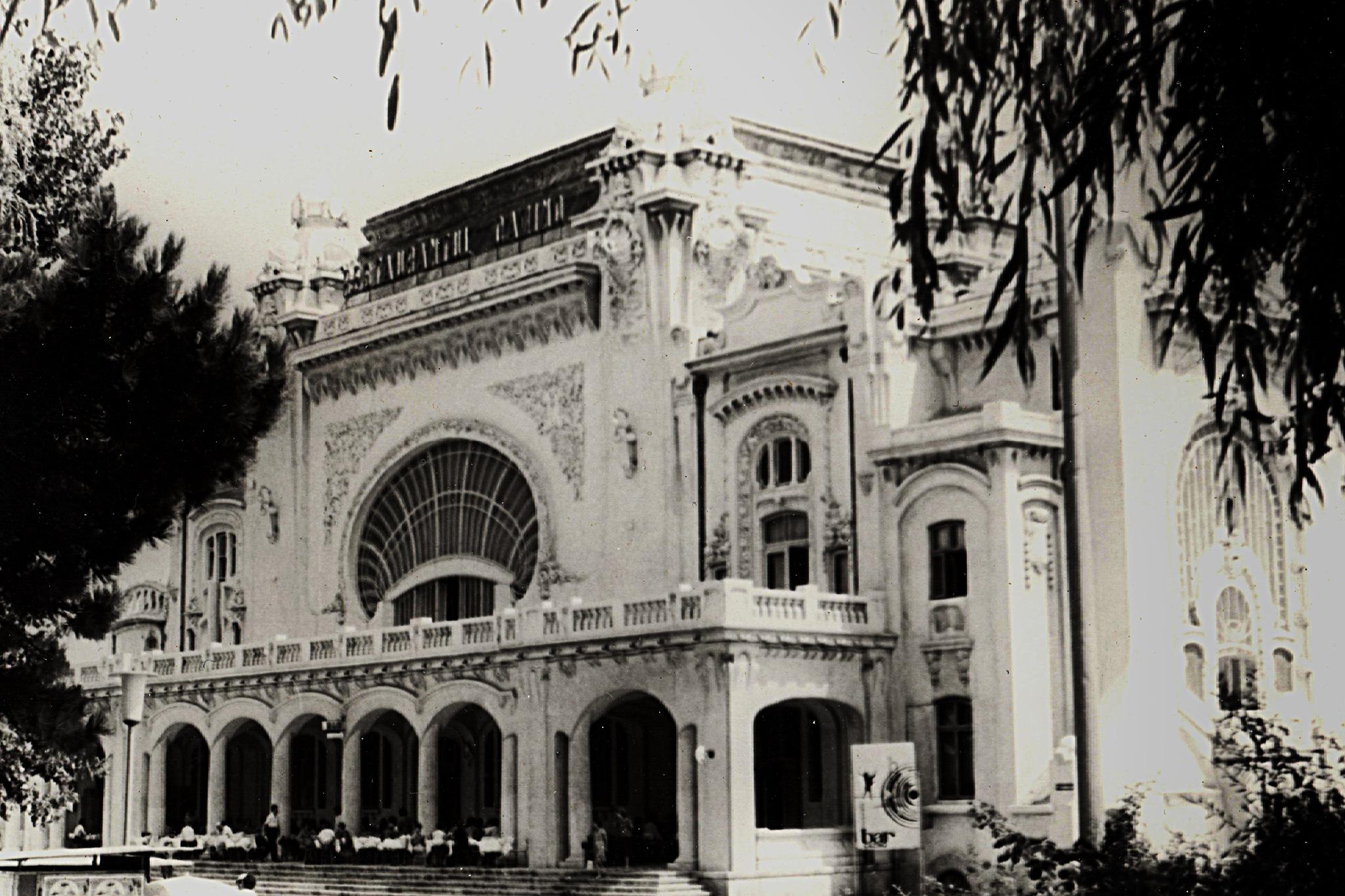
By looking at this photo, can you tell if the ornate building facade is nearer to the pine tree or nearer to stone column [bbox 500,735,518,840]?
stone column [bbox 500,735,518,840]

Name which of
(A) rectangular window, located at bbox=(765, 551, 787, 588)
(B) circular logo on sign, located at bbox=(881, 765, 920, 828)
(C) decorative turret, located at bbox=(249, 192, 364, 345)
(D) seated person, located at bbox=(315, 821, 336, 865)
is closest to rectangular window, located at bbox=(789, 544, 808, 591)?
(A) rectangular window, located at bbox=(765, 551, 787, 588)

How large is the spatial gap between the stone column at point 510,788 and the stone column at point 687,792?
12.7 feet

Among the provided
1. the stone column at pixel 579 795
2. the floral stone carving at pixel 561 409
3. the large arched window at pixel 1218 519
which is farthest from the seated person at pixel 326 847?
the large arched window at pixel 1218 519

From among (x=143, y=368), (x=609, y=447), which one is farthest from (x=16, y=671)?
(x=609, y=447)

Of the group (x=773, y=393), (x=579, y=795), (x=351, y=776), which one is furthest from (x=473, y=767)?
(x=773, y=393)

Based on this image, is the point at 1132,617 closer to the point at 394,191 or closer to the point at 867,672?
the point at 867,672

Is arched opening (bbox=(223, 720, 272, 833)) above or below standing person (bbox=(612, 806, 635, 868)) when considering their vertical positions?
above

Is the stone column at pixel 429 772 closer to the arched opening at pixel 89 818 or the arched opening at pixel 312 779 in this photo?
the arched opening at pixel 312 779

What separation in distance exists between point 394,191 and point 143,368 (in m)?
25.8

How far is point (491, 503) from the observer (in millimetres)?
42969

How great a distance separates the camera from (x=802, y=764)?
117ft

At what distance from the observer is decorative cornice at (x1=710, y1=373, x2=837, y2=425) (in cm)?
3591

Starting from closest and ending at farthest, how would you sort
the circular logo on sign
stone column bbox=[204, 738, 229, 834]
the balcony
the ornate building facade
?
the circular logo on sign → the ornate building facade → the balcony → stone column bbox=[204, 738, 229, 834]

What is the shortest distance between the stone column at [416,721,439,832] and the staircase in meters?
2.05
